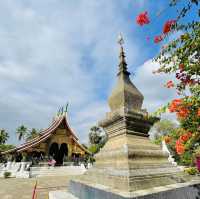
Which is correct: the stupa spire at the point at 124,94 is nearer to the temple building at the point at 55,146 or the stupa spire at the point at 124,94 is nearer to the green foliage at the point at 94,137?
the temple building at the point at 55,146

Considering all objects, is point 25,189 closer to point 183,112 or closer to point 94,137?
point 183,112

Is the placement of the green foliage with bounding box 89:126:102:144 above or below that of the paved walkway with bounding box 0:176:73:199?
above

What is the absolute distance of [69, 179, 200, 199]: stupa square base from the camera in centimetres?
293

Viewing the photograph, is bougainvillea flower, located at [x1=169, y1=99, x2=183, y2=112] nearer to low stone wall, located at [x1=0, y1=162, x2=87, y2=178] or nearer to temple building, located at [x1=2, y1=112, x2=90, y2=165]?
low stone wall, located at [x1=0, y1=162, x2=87, y2=178]

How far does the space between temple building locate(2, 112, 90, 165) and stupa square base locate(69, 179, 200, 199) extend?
1857 cm

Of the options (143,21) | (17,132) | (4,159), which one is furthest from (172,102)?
(17,132)

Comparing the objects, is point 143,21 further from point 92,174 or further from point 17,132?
point 17,132

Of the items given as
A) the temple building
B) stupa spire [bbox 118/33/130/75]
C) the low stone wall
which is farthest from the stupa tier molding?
the temple building

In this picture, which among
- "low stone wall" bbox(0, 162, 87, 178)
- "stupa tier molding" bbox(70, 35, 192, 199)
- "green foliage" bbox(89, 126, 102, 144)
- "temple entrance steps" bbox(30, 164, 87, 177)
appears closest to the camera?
"stupa tier molding" bbox(70, 35, 192, 199)

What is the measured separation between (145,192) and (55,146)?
82.2 ft

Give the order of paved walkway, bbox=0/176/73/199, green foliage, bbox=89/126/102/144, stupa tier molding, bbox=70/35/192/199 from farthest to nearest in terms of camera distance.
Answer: green foliage, bbox=89/126/102/144 < paved walkway, bbox=0/176/73/199 < stupa tier molding, bbox=70/35/192/199

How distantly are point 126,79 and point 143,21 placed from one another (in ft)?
6.75

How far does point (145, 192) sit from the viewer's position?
10.0 feet

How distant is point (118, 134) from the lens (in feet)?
15.1
